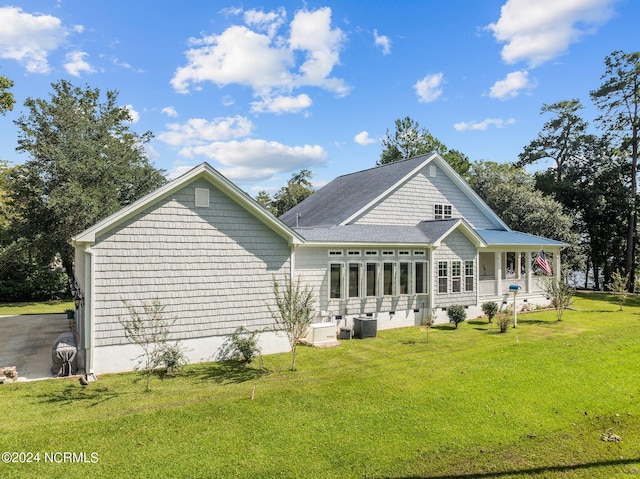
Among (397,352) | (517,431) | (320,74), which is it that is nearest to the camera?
(517,431)

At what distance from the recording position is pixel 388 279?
55.9 feet

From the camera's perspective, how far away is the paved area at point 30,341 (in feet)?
37.7

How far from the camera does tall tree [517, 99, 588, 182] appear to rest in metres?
36.8

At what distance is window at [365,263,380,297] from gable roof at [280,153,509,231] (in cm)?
320

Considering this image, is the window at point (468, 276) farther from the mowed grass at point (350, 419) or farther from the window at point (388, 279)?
the mowed grass at point (350, 419)

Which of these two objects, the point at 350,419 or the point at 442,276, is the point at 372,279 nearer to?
the point at 442,276

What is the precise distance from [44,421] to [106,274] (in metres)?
3.97

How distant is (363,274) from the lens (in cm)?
1638

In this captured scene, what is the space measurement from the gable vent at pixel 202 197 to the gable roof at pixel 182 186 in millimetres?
358

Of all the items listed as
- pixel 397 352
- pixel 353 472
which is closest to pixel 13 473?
pixel 353 472

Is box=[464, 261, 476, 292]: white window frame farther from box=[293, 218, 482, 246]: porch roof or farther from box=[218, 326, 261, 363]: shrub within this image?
box=[218, 326, 261, 363]: shrub

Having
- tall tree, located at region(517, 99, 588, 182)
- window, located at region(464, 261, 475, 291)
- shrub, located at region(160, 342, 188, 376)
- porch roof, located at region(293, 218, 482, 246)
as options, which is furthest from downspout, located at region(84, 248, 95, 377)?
tall tree, located at region(517, 99, 588, 182)

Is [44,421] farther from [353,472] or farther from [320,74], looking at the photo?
[320,74]

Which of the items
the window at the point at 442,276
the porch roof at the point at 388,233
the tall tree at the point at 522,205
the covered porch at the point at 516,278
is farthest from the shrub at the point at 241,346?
the tall tree at the point at 522,205
